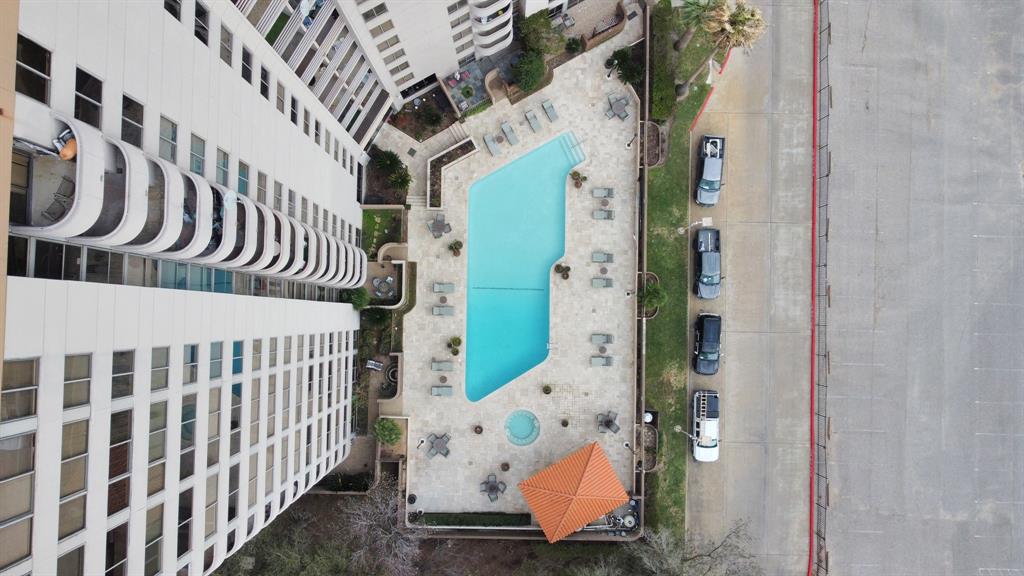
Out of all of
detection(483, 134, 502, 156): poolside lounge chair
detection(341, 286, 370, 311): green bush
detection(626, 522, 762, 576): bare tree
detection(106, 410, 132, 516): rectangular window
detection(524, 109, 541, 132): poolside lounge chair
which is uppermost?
detection(524, 109, 541, 132): poolside lounge chair

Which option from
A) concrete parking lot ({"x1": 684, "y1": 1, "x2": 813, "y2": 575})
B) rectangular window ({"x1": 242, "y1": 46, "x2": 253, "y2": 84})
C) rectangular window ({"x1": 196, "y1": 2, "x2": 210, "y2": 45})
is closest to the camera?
rectangular window ({"x1": 196, "y1": 2, "x2": 210, "y2": 45})

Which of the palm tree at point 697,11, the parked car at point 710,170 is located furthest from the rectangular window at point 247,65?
the parked car at point 710,170

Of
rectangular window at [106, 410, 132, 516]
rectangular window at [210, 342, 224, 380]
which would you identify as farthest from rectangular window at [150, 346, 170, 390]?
rectangular window at [210, 342, 224, 380]

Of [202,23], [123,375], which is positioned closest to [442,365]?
[123,375]

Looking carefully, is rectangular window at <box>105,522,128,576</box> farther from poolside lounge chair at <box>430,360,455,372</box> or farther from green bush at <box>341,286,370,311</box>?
poolside lounge chair at <box>430,360,455,372</box>

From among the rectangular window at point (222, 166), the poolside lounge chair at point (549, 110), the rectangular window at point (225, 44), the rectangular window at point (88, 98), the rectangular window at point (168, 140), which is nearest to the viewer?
the rectangular window at point (88, 98)

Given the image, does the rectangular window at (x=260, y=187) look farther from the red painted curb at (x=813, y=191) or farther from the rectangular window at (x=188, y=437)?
the red painted curb at (x=813, y=191)

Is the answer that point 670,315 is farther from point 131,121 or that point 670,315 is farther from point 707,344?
point 131,121
